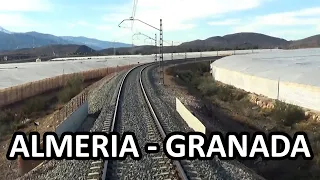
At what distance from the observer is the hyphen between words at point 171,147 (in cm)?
1203

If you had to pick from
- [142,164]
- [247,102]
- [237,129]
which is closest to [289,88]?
[247,102]

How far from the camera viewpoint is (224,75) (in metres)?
47.3

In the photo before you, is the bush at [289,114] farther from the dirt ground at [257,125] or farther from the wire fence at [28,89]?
the wire fence at [28,89]

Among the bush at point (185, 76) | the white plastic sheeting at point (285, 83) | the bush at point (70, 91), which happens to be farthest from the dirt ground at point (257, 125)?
the bush at point (185, 76)

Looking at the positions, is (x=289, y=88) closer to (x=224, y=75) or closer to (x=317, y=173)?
(x=317, y=173)

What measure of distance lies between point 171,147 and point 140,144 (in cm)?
363

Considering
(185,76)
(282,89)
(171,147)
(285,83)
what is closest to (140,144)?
(171,147)

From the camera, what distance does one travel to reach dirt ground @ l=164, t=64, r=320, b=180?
1647cm

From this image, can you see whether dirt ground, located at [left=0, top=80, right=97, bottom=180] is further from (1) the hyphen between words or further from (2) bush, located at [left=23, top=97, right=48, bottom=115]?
(1) the hyphen between words

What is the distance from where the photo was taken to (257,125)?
84.7 ft

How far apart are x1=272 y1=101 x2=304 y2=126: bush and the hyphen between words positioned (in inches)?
498

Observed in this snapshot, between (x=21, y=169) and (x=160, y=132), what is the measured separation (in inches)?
228

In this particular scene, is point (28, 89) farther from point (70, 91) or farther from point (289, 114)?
point (289, 114)

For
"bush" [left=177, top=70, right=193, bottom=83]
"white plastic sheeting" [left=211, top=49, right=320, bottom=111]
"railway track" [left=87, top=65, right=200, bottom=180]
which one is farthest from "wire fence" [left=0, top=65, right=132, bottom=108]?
"white plastic sheeting" [left=211, top=49, right=320, bottom=111]
